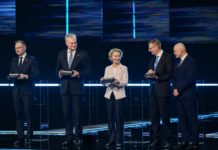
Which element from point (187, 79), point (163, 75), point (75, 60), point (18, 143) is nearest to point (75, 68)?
point (75, 60)

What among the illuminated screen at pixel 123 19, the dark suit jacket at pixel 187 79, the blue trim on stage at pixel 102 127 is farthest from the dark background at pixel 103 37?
the dark suit jacket at pixel 187 79

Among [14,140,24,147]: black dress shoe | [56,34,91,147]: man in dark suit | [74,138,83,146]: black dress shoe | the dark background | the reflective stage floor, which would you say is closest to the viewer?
[56,34,91,147]: man in dark suit

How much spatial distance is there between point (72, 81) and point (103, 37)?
2.88 metres

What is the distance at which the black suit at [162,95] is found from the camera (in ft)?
29.4

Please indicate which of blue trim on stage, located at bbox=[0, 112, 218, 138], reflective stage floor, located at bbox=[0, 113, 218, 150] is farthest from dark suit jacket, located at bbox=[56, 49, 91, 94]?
blue trim on stage, located at bbox=[0, 112, 218, 138]

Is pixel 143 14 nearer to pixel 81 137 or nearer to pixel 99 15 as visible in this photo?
pixel 99 15

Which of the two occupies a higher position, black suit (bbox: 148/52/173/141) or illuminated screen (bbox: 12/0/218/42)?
illuminated screen (bbox: 12/0/218/42)

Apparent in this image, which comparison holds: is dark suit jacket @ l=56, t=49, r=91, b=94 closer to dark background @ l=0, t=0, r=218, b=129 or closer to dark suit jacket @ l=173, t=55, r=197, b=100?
dark suit jacket @ l=173, t=55, r=197, b=100

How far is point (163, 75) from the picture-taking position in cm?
898

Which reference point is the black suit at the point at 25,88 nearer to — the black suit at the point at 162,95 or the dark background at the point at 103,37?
the black suit at the point at 162,95

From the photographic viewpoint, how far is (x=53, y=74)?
40.7 feet

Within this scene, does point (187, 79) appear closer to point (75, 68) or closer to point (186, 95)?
point (186, 95)

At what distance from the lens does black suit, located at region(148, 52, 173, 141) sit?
897cm

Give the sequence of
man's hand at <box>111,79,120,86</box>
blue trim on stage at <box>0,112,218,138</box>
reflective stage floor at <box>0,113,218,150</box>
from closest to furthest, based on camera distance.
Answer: man's hand at <box>111,79,120,86</box> → reflective stage floor at <box>0,113,218,150</box> → blue trim on stage at <box>0,112,218,138</box>
